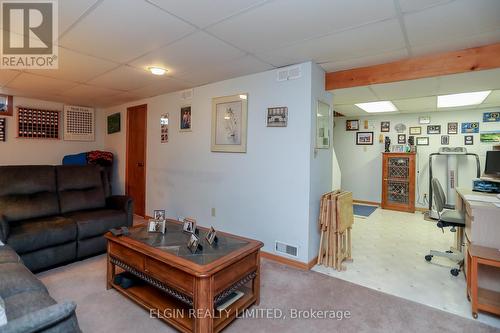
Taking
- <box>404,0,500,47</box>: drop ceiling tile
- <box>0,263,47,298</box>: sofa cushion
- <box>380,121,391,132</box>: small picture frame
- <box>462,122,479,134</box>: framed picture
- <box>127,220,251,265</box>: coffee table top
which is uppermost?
<box>404,0,500,47</box>: drop ceiling tile

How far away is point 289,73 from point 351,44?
2.42 feet

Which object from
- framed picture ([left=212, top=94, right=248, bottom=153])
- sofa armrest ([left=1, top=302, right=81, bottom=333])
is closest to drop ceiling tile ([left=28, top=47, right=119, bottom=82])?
framed picture ([left=212, top=94, right=248, bottom=153])

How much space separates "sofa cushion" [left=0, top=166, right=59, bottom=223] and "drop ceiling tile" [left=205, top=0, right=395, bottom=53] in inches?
108

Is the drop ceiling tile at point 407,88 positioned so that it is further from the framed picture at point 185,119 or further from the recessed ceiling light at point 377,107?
the framed picture at point 185,119

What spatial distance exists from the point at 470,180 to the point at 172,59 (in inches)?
229

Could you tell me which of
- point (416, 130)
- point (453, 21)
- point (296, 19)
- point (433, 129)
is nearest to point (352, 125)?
point (416, 130)

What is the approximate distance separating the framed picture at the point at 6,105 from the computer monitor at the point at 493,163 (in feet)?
26.2

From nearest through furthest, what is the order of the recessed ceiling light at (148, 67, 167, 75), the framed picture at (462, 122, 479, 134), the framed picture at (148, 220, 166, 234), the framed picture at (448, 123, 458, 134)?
the framed picture at (148, 220, 166, 234)
the recessed ceiling light at (148, 67, 167, 75)
the framed picture at (462, 122, 479, 134)
the framed picture at (448, 123, 458, 134)

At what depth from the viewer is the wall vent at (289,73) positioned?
279 centimetres

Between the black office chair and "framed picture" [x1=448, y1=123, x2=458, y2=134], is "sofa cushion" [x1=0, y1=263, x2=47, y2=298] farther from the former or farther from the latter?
"framed picture" [x1=448, y1=123, x2=458, y2=134]

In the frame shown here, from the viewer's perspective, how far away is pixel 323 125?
10.1ft

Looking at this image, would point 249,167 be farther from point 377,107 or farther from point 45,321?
point 377,107

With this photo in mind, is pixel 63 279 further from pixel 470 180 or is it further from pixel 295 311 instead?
pixel 470 180

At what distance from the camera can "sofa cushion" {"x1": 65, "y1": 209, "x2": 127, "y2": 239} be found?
2.85m
